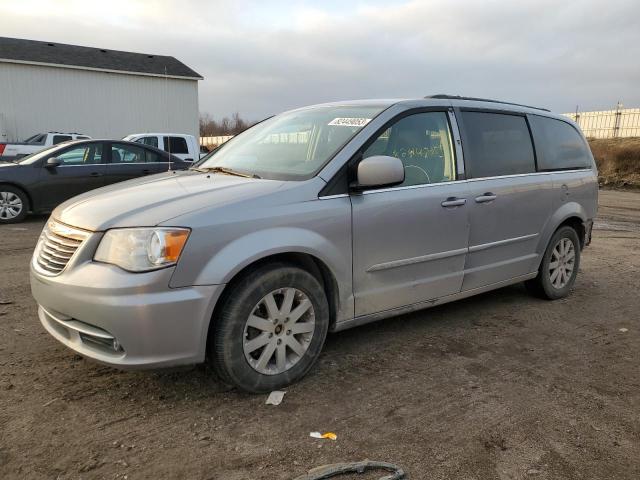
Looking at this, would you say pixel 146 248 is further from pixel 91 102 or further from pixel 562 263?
pixel 91 102

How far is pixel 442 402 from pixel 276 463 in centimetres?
111

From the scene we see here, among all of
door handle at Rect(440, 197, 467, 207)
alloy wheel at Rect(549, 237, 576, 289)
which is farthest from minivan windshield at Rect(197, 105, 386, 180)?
alloy wheel at Rect(549, 237, 576, 289)

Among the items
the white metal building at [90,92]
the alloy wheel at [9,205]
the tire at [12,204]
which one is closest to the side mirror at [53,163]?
the tire at [12,204]

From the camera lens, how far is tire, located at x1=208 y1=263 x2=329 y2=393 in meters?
2.88

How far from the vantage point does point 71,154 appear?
9406mm

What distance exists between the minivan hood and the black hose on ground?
1.45 metres

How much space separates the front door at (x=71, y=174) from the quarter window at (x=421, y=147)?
7.32 metres

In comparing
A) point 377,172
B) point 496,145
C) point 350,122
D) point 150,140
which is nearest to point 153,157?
point 150,140

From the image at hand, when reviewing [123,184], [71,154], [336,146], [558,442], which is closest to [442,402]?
[558,442]

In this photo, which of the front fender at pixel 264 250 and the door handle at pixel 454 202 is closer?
the front fender at pixel 264 250

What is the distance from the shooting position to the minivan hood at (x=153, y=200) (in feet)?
9.23

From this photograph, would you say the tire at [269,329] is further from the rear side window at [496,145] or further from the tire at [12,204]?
the tire at [12,204]

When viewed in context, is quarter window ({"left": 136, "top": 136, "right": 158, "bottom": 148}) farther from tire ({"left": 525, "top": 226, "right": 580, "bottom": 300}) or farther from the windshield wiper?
tire ({"left": 525, "top": 226, "right": 580, "bottom": 300})

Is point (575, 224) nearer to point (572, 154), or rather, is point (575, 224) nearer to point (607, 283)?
point (572, 154)
